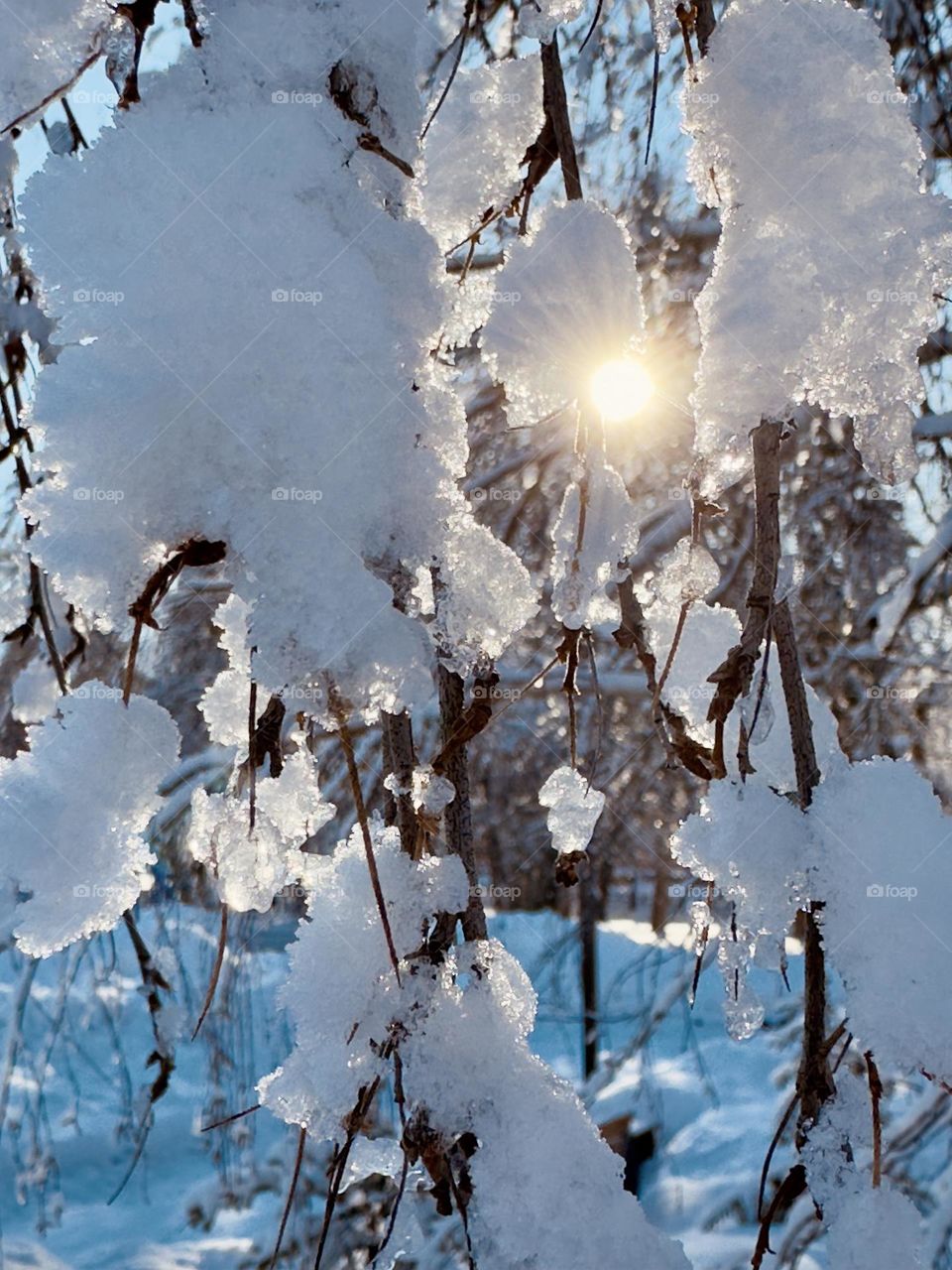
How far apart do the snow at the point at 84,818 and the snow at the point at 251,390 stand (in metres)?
0.19

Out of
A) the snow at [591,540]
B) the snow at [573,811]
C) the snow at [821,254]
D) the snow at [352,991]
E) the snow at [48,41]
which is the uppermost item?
the snow at [48,41]

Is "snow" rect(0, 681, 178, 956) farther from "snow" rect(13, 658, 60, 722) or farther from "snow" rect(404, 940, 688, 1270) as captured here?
"snow" rect(13, 658, 60, 722)

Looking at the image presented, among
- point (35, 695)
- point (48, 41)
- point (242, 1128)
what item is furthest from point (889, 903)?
point (242, 1128)

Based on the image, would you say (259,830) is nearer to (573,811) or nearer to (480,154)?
(573,811)

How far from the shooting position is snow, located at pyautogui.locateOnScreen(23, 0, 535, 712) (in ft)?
1.59

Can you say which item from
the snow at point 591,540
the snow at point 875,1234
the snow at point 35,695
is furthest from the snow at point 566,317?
the snow at point 35,695

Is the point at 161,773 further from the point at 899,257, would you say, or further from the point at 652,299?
the point at 652,299

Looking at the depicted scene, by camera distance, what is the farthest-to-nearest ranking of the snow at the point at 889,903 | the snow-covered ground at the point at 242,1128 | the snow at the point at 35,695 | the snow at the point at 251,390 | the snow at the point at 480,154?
the snow-covered ground at the point at 242,1128 → the snow at the point at 35,695 → the snow at the point at 480,154 → the snow at the point at 889,903 → the snow at the point at 251,390

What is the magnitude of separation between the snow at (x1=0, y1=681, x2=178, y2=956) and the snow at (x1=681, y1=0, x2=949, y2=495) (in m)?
0.41

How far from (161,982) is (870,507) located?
7.08 feet

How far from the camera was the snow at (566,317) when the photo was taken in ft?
1.98

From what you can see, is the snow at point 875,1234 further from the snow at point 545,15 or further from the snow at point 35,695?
the snow at point 35,695

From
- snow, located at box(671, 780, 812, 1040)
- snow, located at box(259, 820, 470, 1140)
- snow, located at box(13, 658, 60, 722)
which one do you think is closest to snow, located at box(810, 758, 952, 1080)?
Answer: snow, located at box(671, 780, 812, 1040)

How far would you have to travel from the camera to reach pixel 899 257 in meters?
0.56
